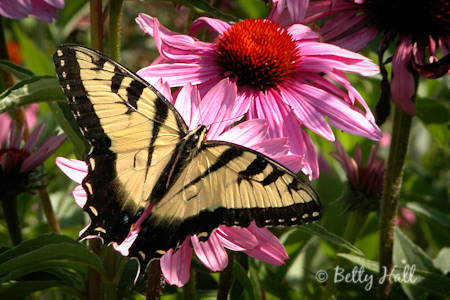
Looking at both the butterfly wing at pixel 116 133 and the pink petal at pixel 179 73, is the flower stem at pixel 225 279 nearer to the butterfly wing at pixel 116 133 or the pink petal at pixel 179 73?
the butterfly wing at pixel 116 133

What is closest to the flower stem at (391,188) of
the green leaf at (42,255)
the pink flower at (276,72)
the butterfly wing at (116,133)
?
the pink flower at (276,72)

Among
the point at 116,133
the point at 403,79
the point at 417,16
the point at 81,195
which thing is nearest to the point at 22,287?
the point at 81,195

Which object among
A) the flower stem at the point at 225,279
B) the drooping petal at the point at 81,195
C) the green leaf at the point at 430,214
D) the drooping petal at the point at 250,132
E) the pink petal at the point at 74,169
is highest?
the drooping petal at the point at 250,132

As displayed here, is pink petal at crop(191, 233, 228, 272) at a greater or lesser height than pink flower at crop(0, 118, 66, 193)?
greater

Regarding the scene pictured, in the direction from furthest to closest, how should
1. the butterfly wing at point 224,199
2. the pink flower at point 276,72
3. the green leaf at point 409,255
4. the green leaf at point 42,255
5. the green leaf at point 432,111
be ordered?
the green leaf at point 432,111 < the green leaf at point 409,255 < the pink flower at point 276,72 < the green leaf at point 42,255 < the butterfly wing at point 224,199

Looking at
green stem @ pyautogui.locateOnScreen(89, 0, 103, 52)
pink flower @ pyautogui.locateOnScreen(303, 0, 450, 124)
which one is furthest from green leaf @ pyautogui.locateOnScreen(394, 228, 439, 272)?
green stem @ pyautogui.locateOnScreen(89, 0, 103, 52)

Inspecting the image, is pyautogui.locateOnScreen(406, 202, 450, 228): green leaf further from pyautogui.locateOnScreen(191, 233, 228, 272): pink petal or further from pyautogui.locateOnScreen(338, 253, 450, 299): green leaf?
pyautogui.locateOnScreen(191, 233, 228, 272): pink petal
